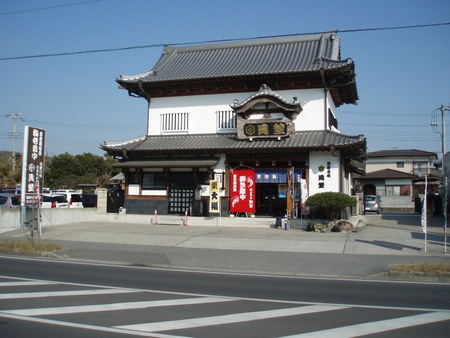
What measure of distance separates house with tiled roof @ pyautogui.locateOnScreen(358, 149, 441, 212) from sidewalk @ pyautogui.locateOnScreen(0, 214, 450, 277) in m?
20.3

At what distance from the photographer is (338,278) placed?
1177 centimetres

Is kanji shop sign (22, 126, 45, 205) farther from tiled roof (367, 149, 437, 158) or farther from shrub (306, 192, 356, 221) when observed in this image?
tiled roof (367, 149, 437, 158)

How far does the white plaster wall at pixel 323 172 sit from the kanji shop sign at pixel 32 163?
13.7 m

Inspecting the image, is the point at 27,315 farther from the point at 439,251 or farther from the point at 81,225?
the point at 81,225

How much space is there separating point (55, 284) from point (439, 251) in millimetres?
12283

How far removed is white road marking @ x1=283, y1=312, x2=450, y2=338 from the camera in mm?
6273

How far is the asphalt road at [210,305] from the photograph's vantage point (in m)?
6.52

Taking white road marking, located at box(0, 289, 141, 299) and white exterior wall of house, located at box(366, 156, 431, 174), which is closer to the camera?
white road marking, located at box(0, 289, 141, 299)

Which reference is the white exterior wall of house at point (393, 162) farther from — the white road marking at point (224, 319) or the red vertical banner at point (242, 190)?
the white road marking at point (224, 319)

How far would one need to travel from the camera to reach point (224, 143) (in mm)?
24469

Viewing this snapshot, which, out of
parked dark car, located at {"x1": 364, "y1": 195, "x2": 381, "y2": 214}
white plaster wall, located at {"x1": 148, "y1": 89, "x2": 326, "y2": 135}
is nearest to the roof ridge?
white plaster wall, located at {"x1": 148, "y1": 89, "x2": 326, "y2": 135}

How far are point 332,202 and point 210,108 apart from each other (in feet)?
32.7

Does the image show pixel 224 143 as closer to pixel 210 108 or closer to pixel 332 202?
pixel 210 108

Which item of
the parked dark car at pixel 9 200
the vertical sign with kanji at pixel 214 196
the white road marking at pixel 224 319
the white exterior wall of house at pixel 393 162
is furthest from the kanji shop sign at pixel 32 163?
the white exterior wall of house at pixel 393 162
